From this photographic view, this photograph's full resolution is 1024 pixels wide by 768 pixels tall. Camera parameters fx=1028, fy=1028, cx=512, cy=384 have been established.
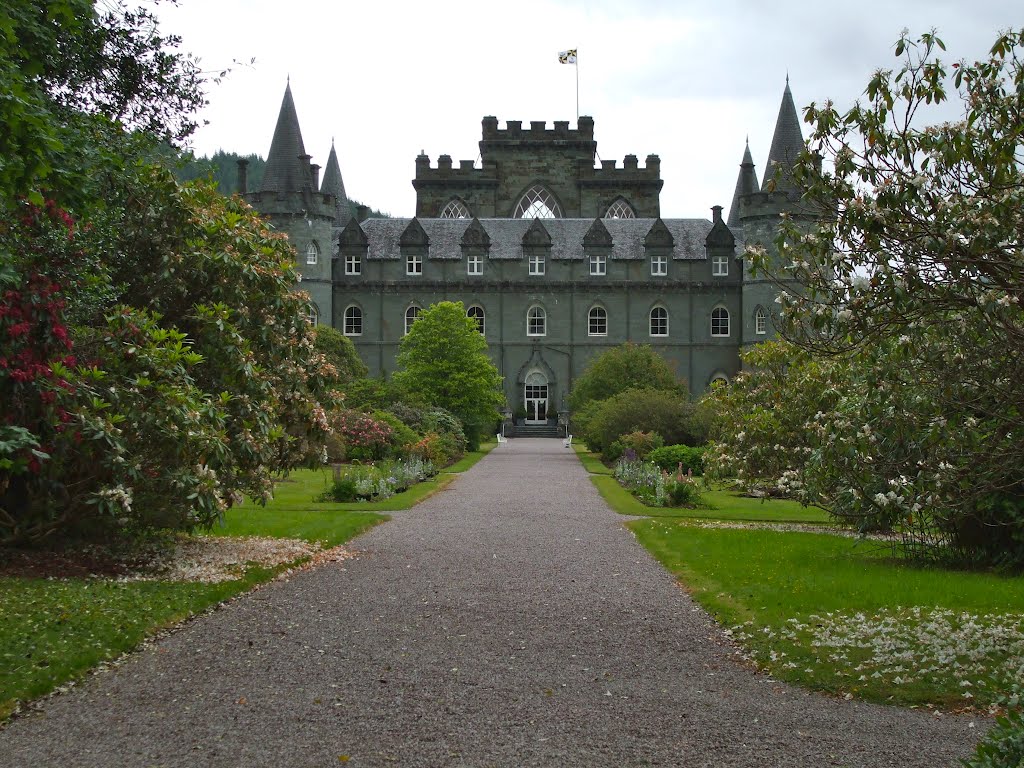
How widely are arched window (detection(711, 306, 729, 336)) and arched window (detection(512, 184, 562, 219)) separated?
13898 millimetres

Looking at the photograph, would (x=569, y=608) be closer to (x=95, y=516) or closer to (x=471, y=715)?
(x=471, y=715)

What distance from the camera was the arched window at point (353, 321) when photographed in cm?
6378

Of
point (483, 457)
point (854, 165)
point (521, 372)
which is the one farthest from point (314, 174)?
point (854, 165)

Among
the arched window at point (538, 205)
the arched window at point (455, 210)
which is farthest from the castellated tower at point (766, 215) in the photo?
the arched window at point (455, 210)

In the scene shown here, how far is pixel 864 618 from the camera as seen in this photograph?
350 inches

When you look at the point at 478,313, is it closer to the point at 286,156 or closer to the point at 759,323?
the point at 286,156

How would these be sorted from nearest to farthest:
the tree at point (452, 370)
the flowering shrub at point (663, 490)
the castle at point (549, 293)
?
the flowering shrub at point (663, 490) < the tree at point (452, 370) < the castle at point (549, 293)

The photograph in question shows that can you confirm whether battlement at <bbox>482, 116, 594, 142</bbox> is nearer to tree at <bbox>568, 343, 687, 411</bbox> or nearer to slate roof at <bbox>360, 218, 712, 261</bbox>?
slate roof at <bbox>360, 218, 712, 261</bbox>

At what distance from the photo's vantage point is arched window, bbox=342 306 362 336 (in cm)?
6378

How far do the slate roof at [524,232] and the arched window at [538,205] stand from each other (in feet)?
14.2

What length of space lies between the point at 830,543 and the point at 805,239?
8.83m

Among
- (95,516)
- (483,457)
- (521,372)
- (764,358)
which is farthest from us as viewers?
(521,372)

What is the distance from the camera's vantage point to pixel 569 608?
9.83m

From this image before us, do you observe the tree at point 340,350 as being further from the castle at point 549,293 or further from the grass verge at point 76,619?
the grass verge at point 76,619
